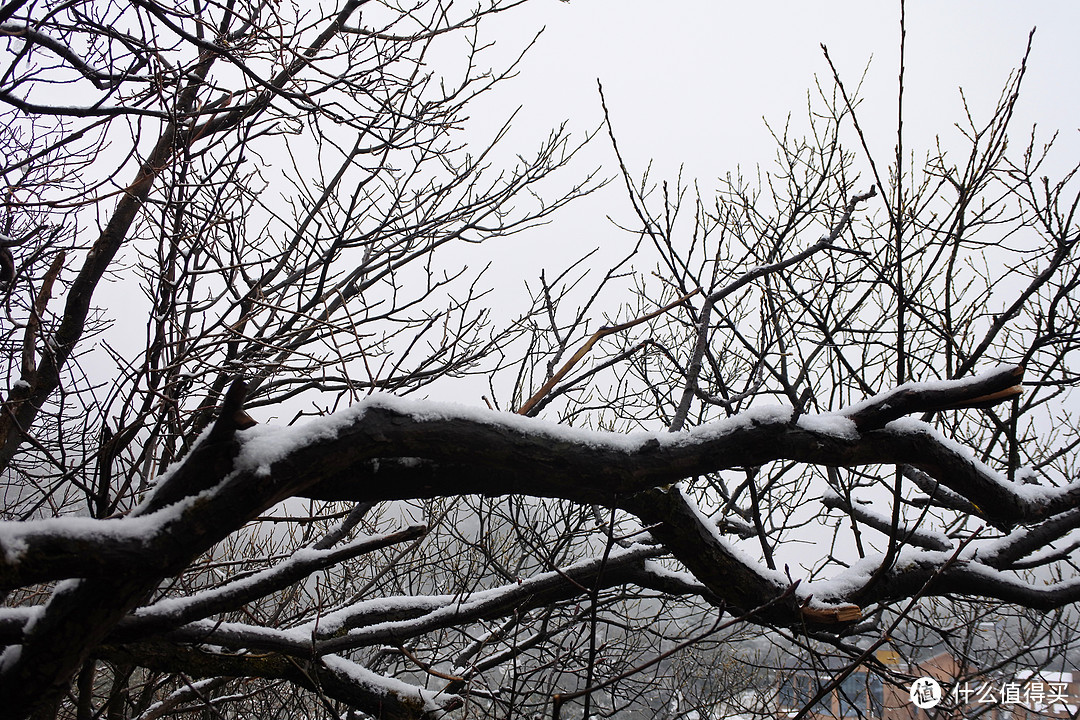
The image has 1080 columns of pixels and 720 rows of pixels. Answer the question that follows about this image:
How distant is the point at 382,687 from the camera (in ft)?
7.98

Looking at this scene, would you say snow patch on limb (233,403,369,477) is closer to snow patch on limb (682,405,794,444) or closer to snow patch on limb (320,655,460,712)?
snow patch on limb (682,405,794,444)

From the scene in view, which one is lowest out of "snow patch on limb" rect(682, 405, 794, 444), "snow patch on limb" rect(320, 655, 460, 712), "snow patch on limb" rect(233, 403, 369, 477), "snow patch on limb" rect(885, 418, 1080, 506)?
"snow patch on limb" rect(320, 655, 460, 712)

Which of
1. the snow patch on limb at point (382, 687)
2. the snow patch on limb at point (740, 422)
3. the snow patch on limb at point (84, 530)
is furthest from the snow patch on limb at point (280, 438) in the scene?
the snow patch on limb at point (382, 687)

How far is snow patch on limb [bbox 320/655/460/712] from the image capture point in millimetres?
2395

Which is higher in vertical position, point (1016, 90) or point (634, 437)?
point (1016, 90)

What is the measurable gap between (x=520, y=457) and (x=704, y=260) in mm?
2757

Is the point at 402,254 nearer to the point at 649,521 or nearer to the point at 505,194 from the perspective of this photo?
the point at 505,194

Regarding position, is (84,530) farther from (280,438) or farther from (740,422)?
(740,422)

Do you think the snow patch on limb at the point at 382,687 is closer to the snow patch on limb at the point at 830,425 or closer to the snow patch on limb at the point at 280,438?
the snow patch on limb at the point at 280,438

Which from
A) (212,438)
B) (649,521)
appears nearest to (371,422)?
(212,438)

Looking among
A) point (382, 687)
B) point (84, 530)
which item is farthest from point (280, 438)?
point (382, 687)

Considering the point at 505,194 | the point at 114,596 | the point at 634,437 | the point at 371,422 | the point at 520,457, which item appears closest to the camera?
the point at 114,596

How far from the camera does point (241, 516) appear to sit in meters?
1.51

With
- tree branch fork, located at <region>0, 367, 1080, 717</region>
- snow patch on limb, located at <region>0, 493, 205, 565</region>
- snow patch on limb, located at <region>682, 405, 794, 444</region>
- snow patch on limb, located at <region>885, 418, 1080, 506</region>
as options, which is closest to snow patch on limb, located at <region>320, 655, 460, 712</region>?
tree branch fork, located at <region>0, 367, 1080, 717</region>
